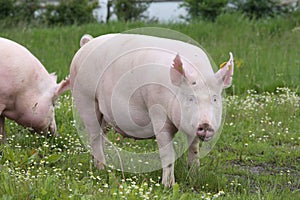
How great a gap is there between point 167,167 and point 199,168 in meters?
0.39

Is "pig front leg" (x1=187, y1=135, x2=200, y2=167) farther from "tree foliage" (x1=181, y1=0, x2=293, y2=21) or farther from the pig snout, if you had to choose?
"tree foliage" (x1=181, y1=0, x2=293, y2=21)

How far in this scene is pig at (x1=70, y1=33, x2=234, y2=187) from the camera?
13.3ft

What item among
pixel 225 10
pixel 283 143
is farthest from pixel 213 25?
pixel 283 143

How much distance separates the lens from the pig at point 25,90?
5395mm

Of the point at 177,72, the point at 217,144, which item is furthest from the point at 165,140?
the point at 217,144

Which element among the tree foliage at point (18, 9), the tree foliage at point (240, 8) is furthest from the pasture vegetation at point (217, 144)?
the tree foliage at point (18, 9)

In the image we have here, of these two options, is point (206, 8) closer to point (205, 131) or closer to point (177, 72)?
point (177, 72)

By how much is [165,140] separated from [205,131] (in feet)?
1.78

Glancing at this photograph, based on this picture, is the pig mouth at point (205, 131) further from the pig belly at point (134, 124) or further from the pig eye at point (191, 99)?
the pig belly at point (134, 124)

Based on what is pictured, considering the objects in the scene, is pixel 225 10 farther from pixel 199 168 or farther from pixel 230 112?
pixel 199 168

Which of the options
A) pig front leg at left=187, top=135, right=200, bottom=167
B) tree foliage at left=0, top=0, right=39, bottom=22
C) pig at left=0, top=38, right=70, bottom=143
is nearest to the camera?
pig front leg at left=187, top=135, right=200, bottom=167

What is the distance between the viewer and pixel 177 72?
161 inches

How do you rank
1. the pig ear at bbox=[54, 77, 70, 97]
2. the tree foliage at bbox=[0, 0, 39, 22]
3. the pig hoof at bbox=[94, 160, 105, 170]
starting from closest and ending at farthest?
the pig hoof at bbox=[94, 160, 105, 170], the pig ear at bbox=[54, 77, 70, 97], the tree foliage at bbox=[0, 0, 39, 22]

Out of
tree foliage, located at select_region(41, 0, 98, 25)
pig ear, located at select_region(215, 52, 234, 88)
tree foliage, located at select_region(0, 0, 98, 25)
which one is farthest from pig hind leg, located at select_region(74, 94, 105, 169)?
tree foliage, located at select_region(41, 0, 98, 25)
